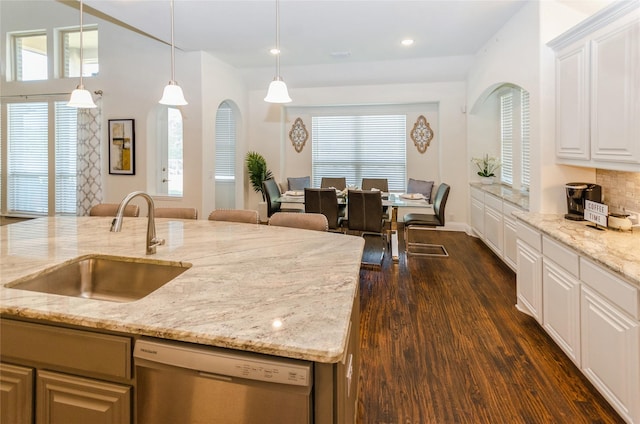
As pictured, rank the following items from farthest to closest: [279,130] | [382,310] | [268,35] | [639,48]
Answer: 1. [279,130]
2. [268,35]
3. [382,310]
4. [639,48]

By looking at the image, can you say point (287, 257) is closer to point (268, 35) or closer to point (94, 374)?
→ point (94, 374)

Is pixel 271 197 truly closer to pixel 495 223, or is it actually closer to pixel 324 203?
pixel 324 203

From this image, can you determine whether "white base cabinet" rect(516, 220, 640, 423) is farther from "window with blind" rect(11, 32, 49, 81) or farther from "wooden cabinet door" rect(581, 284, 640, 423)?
"window with blind" rect(11, 32, 49, 81)

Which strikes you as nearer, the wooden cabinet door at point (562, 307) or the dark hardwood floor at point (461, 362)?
the dark hardwood floor at point (461, 362)

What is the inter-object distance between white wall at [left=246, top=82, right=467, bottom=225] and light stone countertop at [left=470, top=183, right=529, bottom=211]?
2.46ft

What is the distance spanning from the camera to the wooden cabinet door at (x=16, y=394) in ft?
4.19

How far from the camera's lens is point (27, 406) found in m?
1.29

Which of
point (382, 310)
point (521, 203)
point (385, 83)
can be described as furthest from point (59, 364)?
point (385, 83)

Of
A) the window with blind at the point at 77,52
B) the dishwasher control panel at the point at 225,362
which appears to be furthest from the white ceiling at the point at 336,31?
the dishwasher control panel at the point at 225,362

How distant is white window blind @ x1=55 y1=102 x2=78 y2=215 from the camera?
21.4 feet

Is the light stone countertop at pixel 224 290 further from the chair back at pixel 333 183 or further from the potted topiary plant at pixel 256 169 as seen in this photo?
the potted topiary plant at pixel 256 169

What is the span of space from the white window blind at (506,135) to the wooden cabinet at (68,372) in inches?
234

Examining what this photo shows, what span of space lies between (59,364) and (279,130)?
6764 millimetres

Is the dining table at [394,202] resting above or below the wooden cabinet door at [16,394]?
above
